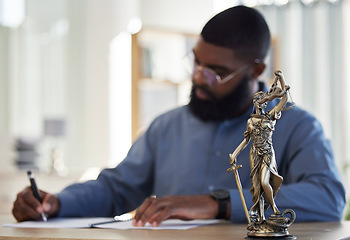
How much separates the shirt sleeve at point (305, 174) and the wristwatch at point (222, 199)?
0.06 feet

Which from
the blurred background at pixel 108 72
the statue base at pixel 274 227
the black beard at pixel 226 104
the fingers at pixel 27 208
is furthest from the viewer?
the blurred background at pixel 108 72

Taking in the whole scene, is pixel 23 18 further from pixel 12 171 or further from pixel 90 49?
pixel 12 171

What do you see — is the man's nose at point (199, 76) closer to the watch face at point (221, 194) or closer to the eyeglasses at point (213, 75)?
the eyeglasses at point (213, 75)

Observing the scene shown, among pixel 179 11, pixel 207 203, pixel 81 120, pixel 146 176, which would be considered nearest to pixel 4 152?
pixel 81 120

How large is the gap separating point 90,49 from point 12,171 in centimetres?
139

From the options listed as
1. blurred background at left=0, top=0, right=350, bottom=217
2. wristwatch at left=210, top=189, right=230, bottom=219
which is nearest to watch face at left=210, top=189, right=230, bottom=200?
wristwatch at left=210, top=189, right=230, bottom=219

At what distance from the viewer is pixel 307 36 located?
19.7 ft

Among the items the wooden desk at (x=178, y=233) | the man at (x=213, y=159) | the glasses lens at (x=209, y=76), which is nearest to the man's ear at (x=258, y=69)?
the man at (x=213, y=159)

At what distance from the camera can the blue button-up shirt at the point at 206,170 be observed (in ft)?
5.35

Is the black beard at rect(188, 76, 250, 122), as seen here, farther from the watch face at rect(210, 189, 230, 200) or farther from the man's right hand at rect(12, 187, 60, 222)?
the man's right hand at rect(12, 187, 60, 222)

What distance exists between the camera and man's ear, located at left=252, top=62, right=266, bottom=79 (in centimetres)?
194

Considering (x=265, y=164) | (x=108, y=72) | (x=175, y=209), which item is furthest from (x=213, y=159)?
(x=108, y=72)

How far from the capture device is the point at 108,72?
5539 mm

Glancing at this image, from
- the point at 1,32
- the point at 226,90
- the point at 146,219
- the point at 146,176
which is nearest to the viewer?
the point at 146,219
